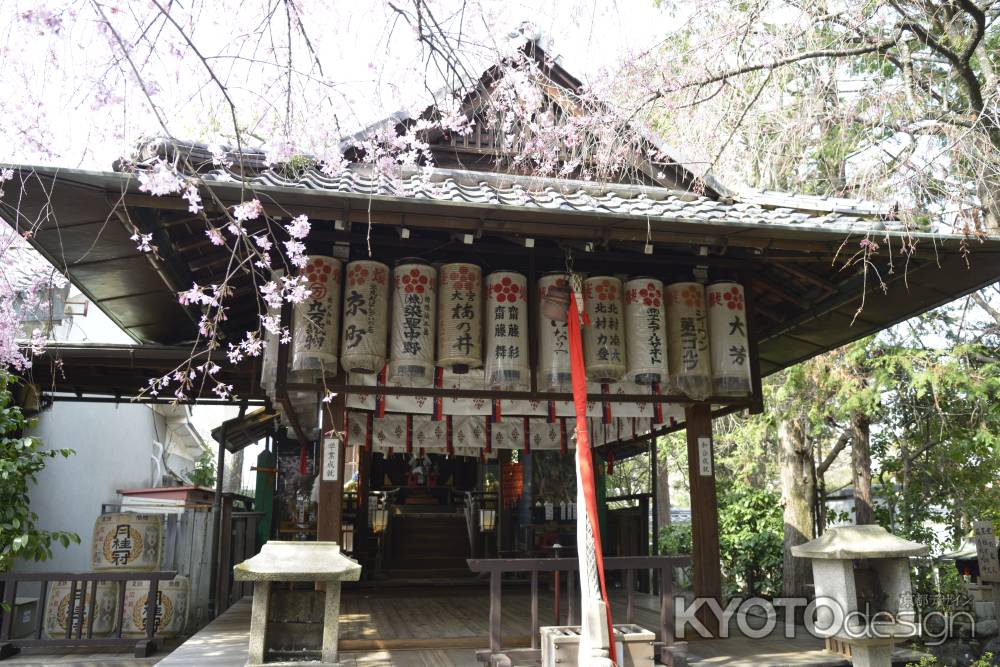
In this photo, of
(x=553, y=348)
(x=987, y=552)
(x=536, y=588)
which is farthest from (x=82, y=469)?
(x=987, y=552)

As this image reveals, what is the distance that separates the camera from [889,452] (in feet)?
48.5

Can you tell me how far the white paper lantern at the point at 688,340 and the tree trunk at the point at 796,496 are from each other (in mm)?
6152

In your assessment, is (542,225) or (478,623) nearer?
(542,225)

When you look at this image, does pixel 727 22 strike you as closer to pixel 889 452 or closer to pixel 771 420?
pixel 771 420

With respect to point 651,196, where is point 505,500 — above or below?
below

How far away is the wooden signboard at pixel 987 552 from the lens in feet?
30.4

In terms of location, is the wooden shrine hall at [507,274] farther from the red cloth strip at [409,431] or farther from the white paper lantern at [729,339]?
the red cloth strip at [409,431]

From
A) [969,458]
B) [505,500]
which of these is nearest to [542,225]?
[505,500]

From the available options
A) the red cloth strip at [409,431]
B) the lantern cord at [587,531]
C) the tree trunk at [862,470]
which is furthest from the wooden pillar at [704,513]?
the tree trunk at [862,470]

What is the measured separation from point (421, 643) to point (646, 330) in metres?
3.77

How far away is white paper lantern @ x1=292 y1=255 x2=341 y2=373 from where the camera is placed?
6777 mm

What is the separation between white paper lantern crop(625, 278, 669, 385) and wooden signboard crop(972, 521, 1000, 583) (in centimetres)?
530

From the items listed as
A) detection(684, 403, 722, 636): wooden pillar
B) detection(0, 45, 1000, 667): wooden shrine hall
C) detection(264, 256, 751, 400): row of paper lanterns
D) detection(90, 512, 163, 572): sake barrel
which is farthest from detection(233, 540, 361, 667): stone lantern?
detection(90, 512, 163, 572): sake barrel

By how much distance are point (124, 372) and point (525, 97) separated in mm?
7746
